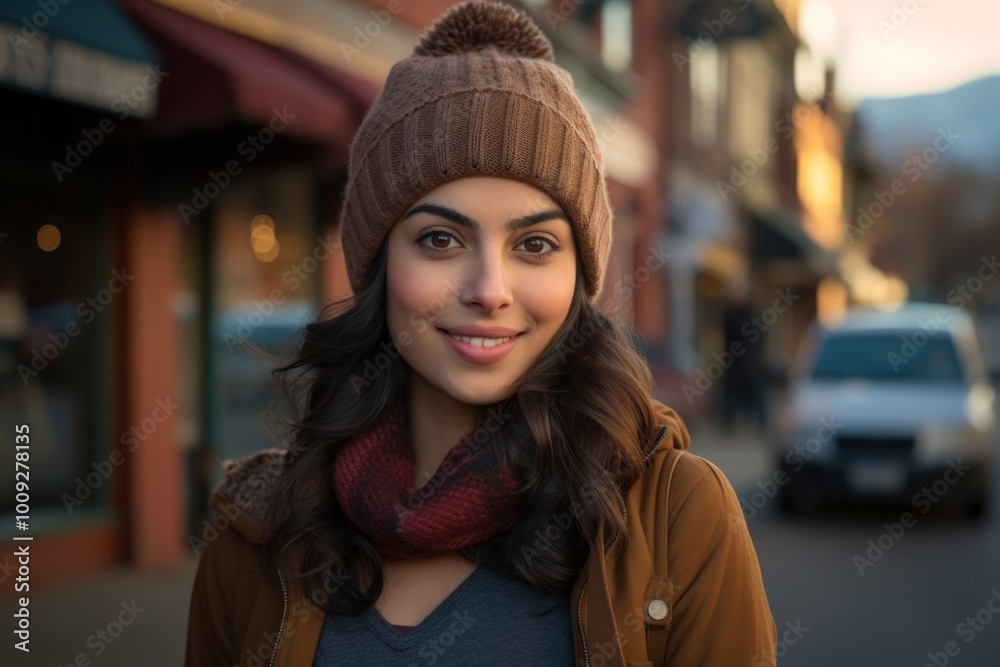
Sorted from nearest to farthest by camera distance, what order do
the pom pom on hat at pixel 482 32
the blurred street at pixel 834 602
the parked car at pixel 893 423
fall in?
the pom pom on hat at pixel 482 32
the blurred street at pixel 834 602
the parked car at pixel 893 423

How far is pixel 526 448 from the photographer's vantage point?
212cm

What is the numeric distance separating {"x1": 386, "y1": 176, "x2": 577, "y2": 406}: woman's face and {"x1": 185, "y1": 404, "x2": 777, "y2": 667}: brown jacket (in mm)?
361

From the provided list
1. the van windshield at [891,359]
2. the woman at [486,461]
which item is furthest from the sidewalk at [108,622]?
the van windshield at [891,359]

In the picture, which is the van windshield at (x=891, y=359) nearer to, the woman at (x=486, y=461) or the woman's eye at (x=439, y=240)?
the woman at (x=486, y=461)

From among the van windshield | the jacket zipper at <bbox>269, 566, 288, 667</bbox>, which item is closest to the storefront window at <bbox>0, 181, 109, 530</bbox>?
the jacket zipper at <bbox>269, 566, 288, 667</bbox>

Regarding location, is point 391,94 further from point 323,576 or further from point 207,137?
point 207,137

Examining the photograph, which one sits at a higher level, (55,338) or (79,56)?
(79,56)

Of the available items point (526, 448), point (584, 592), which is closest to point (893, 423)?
point (526, 448)

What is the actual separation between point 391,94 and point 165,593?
5.08 metres

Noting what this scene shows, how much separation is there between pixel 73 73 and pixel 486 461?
4053mm

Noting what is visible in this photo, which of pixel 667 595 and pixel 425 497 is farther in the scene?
pixel 425 497

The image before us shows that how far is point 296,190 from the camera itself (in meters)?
8.77

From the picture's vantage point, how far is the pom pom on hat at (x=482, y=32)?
7.41ft

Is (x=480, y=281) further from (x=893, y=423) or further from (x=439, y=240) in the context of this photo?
(x=893, y=423)
